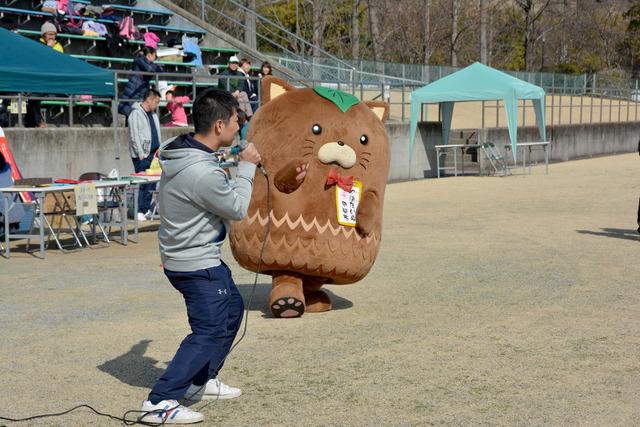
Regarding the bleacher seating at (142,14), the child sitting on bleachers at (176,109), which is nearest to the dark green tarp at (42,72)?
the child sitting on bleachers at (176,109)

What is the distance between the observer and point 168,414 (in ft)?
17.6

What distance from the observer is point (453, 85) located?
25344 millimetres

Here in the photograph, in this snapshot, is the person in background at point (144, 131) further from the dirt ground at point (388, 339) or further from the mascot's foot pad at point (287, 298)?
the mascot's foot pad at point (287, 298)

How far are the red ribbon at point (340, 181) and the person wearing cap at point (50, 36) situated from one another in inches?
460

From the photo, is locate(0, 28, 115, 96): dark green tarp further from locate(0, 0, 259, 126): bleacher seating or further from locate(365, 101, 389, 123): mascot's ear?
locate(365, 101, 389, 123): mascot's ear

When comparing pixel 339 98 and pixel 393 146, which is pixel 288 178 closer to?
pixel 339 98

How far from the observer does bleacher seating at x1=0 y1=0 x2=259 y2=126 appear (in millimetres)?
19844

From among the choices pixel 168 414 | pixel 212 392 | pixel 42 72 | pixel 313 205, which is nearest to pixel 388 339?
pixel 313 205

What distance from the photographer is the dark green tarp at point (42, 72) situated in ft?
41.5

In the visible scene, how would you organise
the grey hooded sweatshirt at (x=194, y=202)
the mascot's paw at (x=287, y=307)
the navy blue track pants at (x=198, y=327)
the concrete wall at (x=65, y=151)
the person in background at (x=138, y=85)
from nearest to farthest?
1. the grey hooded sweatshirt at (x=194, y=202)
2. the navy blue track pants at (x=198, y=327)
3. the mascot's paw at (x=287, y=307)
4. the concrete wall at (x=65, y=151)
5. the person in background at (x=138, y=85)

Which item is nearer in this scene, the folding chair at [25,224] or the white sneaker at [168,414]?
the white sneaker at [168,414]

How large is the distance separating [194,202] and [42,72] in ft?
27.4

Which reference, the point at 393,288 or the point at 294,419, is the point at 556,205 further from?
the point at 294,419

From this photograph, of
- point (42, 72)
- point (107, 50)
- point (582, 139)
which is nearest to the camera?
point (42, 72)
